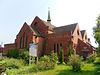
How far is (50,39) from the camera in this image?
53594 mm

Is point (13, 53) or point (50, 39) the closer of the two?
point (13, 53)

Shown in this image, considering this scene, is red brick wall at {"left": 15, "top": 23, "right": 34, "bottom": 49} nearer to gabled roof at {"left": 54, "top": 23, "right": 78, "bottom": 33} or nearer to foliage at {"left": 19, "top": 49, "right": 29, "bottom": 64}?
foliage at {"left": 19, "top": 49, "right": 29, "bottom": 64}

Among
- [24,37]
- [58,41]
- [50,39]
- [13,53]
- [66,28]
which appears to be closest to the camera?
[58,41]

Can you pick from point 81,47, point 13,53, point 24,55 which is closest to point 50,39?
point 81,47

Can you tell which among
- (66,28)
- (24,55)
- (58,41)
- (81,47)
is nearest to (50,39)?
(58,41)

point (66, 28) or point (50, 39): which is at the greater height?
point (66, 28)

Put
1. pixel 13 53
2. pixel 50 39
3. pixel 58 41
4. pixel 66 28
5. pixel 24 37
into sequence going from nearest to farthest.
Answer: pixel 58 41 → pixel 13 53 → pixel 50 39 → pixel 24 37 → pixel 66 28

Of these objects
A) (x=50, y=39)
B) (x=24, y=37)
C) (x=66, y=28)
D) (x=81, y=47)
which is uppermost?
(x=66, y=28)

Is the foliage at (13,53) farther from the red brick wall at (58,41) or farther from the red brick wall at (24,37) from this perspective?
the red brick wall at (58,41)

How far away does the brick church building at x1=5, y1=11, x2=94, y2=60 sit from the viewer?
1982 inches

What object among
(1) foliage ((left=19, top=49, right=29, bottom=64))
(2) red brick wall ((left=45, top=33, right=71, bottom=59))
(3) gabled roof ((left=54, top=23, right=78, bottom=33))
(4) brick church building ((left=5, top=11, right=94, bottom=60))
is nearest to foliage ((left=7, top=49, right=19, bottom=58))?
(4) brick church building ((left=5, top=11, right=94, bottom=60))

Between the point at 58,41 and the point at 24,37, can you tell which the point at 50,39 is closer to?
the point at 58,41

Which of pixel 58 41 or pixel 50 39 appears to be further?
pixel 50 39

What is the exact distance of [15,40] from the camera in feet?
189
